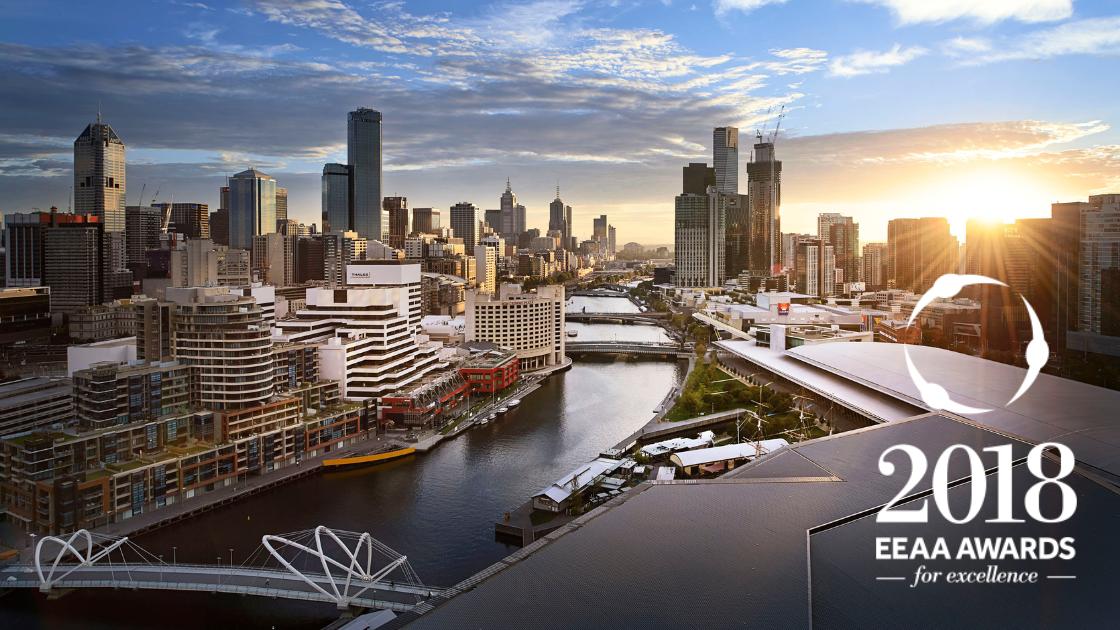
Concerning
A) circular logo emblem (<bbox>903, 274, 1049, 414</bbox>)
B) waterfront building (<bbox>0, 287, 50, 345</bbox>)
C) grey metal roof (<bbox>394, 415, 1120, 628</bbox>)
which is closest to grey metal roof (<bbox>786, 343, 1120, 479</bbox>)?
circular logo emblem (<bbox>903, 274, 1049, 414</bbox>)

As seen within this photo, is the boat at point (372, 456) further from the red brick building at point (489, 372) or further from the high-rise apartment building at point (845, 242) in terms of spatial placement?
the high-rise apartment building at point (845, 242)

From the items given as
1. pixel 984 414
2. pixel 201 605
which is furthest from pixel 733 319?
pixel 201 605

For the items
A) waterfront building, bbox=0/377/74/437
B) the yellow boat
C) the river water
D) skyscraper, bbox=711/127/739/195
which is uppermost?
skyscraper, bbox=711/127/739/195

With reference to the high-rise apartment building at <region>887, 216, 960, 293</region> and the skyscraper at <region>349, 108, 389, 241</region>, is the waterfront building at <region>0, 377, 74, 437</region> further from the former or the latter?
the skyscraper at <region>349, 108, 389, 241</region>

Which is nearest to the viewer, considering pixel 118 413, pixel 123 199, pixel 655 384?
pixel 118 413

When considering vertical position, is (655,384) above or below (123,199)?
below

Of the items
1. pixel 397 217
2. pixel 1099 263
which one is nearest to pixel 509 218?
pixel 397 217

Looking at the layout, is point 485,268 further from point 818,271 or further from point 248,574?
point 248,574

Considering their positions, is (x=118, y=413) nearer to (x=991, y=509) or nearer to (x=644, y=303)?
(x=991, y=509)
